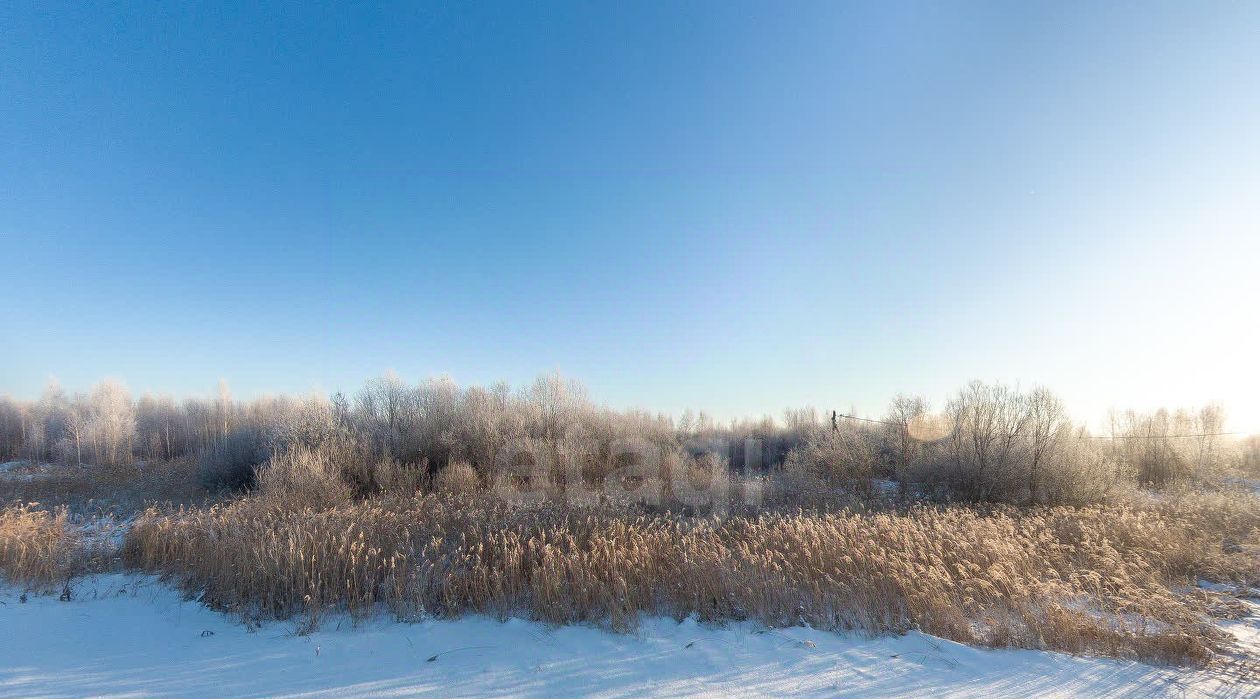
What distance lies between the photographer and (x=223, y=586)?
14.8 feet

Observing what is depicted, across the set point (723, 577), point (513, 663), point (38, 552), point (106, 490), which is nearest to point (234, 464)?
point (106, 490)

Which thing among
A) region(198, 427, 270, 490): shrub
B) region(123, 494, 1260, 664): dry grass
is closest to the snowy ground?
region(123, 494, 1260, 664): dry grass

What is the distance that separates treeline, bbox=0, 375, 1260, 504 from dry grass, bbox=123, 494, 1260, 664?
5.45 metres

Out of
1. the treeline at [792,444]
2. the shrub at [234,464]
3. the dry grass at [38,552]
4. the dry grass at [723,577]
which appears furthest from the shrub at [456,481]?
the dry grass at [38,552]

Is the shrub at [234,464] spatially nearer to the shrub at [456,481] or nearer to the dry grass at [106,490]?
the dry grass at [106,490]

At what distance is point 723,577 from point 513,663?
6.86 feet

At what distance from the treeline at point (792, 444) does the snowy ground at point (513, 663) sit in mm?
7193

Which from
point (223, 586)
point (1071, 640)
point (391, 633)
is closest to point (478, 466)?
point (223, 586)

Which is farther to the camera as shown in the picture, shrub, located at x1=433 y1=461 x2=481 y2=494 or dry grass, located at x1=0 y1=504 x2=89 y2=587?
shrub, located at x1=433 y1=461 x2=481 y2=494

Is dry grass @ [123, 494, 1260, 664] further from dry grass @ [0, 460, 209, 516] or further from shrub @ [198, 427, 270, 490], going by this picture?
shrub @ [198, 427, 270, 490]

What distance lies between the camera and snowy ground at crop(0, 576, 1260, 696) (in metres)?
3.20

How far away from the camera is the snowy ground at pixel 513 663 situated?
3.20m

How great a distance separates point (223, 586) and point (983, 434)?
1487 cm

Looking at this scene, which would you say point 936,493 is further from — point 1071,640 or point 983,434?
point 1071,640
